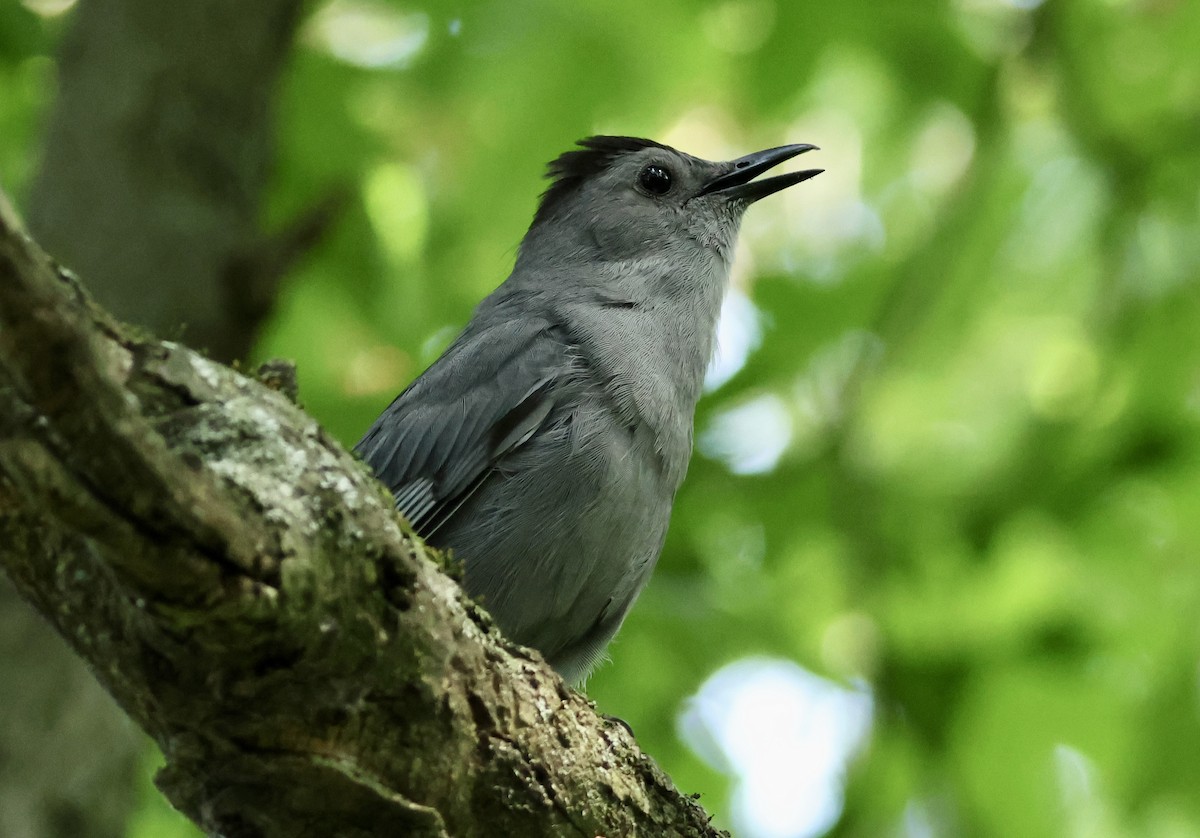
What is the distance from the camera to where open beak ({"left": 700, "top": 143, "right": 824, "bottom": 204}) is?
670cm

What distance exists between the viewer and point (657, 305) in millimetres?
5961

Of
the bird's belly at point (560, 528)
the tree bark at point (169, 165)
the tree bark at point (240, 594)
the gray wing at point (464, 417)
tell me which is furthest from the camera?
the tree bark at point (169, 165)

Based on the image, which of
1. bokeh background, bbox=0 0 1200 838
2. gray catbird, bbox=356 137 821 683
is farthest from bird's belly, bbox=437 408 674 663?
bokeh background, bbox=0 0 1200 838

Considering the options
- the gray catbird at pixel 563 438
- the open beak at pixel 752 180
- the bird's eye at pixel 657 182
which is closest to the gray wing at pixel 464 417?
the gray catbird at pixel 563 438

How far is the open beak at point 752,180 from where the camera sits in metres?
6.70

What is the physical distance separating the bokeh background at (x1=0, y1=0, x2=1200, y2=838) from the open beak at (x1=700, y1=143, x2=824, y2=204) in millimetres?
505

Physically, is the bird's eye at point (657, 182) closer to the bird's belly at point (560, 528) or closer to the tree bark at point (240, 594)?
the bird's belly at point (560, 528)

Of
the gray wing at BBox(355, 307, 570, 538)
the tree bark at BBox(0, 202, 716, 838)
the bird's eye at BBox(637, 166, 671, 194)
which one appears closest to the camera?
the tree bark at BBox(0, 202, 716, 838)

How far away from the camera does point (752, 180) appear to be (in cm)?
687

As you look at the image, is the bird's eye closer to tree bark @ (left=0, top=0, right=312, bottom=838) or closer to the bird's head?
the bird's head

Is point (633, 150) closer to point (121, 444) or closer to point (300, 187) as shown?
point (300, 187)

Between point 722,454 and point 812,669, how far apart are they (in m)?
1.36

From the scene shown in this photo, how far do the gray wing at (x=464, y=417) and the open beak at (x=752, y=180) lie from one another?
5.36 feet

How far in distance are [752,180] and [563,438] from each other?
2508mm
